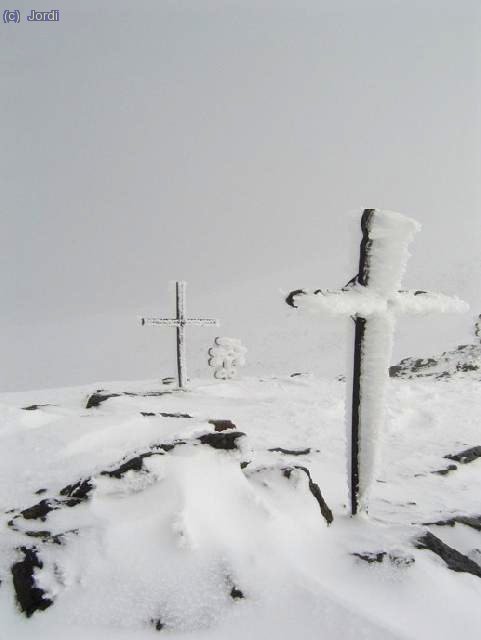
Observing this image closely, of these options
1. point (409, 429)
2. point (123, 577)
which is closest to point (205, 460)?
point (123, 577)

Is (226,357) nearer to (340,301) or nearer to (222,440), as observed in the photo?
(222,440)

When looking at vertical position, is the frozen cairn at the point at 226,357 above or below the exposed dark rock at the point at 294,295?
below

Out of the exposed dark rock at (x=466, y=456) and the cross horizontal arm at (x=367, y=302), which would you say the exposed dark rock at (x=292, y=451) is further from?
the cross horizontal arm at (x=367, y=302)

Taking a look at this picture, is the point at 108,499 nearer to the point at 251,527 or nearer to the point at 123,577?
the point at 123,577

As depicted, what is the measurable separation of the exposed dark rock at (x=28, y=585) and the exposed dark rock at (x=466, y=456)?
17.8ft

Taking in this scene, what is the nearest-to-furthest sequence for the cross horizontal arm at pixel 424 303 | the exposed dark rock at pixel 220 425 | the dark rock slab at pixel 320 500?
the dark rock slab at pixel 320 500 < the cross horizontal arm at pixel 424 303 < the exposed dark rock at pixel 220 425

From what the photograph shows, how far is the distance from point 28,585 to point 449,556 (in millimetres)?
2610

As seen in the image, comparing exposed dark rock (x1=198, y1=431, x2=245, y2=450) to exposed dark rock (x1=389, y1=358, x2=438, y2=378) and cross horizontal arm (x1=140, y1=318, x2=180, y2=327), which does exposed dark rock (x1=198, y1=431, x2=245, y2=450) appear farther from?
exposed dark rock (x1=389, y1=358, x2=438, y2=378)

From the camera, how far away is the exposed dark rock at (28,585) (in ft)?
6.64

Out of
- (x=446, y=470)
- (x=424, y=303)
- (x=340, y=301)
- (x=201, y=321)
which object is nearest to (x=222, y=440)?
(x=340, y=301)

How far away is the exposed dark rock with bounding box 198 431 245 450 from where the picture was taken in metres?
3.32

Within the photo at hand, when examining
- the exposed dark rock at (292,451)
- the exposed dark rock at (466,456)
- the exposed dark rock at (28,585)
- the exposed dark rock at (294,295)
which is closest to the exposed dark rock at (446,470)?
the exposed dark rock at (466,456)

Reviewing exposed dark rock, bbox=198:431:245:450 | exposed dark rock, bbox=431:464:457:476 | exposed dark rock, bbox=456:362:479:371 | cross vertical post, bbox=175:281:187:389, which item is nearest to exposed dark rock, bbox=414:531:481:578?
exposed dark rock, bbox=198:431:245:450

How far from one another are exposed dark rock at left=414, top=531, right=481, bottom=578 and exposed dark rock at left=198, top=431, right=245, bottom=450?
4.85 ft
